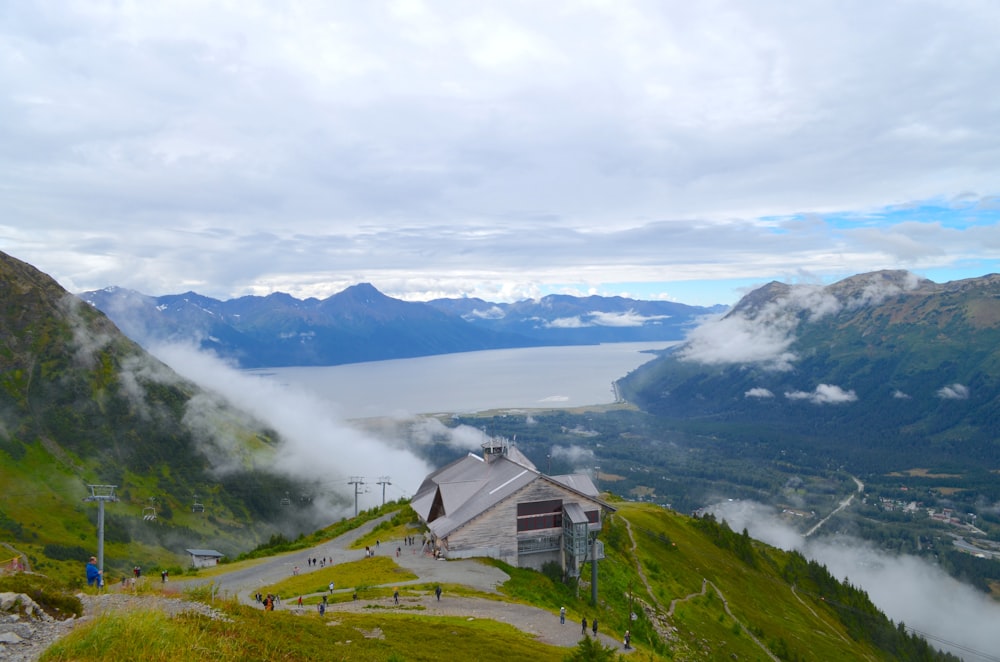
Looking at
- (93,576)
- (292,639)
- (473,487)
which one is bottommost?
(473,487)

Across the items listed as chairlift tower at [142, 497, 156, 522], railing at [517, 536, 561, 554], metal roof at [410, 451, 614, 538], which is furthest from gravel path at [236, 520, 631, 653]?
chairlift tower at [142, 497, 156, 522]

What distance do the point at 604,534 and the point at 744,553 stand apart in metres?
41.8

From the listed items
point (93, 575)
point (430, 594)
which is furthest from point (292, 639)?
point (430, 594)

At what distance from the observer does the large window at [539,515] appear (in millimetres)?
50625

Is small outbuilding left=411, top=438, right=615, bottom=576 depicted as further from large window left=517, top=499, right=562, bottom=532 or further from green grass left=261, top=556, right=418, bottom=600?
green grass left=261, top=556, right=418, bottom=600

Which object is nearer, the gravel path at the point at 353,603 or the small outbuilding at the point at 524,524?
the gravel path at the point at 353,603

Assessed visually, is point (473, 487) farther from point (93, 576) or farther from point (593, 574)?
point (93, 576)

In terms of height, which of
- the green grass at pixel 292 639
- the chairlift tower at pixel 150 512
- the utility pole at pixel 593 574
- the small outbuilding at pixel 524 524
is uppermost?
the green grass at pixel 292 639

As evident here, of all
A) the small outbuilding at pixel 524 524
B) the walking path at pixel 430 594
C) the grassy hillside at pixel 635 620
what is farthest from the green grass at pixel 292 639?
the small outbuilding at pixel 524 524

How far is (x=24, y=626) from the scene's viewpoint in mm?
15766

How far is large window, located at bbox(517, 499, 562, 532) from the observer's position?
50.6m

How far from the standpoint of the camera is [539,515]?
5116cm

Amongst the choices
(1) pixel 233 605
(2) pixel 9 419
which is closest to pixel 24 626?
(1) pixel 233 605

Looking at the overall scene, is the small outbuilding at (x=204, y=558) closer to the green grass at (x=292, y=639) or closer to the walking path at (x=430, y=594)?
the walking path at (x=430, y=594)
